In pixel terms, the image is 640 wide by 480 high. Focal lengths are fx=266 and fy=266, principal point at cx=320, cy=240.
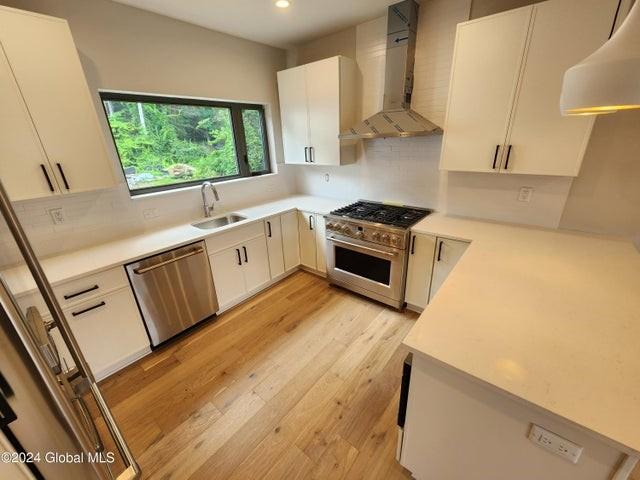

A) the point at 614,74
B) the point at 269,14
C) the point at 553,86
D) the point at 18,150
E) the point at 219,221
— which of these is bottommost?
the point at 219,221

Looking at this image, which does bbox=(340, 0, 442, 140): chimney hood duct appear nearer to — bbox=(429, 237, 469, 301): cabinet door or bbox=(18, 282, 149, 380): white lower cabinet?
bbox=(429, 237, 469, 301): cabinet door

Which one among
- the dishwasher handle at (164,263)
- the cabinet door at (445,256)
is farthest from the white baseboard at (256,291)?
the cabinet door at (445,256)

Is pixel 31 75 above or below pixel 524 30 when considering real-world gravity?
below

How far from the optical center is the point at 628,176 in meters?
1.79

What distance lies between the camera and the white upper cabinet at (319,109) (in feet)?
8.81

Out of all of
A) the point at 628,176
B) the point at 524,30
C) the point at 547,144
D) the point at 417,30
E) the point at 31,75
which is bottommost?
the point at 628,176

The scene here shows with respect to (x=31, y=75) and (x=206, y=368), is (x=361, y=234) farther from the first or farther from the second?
(x=31, y=75)

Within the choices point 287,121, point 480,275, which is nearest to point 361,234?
point 480,275

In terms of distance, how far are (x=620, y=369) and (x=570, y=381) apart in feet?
0.65

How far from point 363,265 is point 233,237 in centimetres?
133

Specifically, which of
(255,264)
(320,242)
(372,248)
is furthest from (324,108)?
(255,264)

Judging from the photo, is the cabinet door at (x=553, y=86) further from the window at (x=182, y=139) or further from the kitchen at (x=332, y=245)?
the window at (x=182, y=139)

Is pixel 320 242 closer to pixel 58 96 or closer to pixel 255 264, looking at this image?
pixel 255 264

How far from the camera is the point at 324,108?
9.23ft
